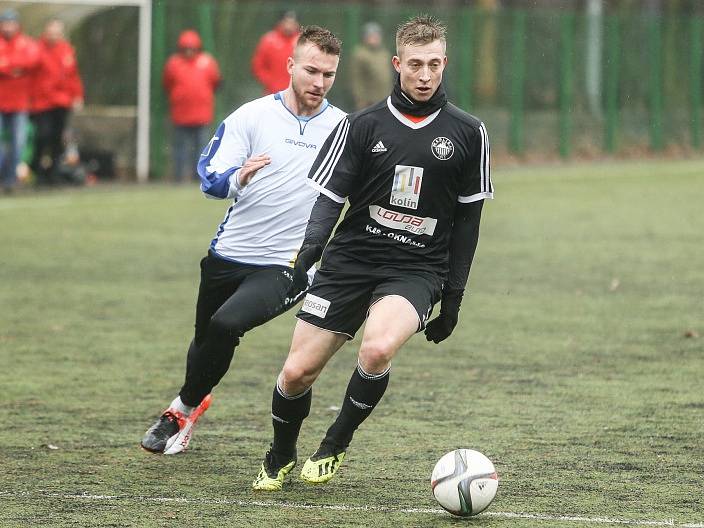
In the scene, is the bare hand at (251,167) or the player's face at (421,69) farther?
the bare hand at (251,167)

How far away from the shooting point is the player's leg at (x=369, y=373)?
19.6 feet

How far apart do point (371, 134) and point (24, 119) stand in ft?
48.5

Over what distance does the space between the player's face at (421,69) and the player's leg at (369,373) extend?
873 mm

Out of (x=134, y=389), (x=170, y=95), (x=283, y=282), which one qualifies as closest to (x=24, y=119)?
(x=170, y=95)

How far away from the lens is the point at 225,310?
676 centimetres

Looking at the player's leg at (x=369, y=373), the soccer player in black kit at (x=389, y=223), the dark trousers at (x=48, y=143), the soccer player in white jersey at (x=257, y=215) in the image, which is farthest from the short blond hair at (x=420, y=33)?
the dark trousers at (x=48, y=143)

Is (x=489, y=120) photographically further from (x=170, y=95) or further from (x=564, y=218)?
(x=564, y=218)

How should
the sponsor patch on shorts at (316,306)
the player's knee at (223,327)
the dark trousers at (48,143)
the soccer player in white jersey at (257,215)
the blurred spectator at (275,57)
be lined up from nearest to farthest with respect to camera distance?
the sponsor patch on shorts at (316,306), the player's knee at (223,327), the soccer player in white jersey at (257,215), the dark trousers at (48,143), the blurred spectator at (275,57)

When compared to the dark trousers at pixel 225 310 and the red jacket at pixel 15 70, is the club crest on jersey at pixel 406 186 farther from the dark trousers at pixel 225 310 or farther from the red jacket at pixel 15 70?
A: the red jacket at pixel 15 70

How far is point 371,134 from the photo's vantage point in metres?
6.15

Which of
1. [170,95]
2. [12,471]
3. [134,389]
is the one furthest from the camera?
[170,95]

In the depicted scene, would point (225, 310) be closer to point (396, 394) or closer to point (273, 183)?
point (273, 183)

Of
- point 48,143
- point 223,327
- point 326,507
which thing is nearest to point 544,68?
point 48,143

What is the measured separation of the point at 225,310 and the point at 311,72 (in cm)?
120
